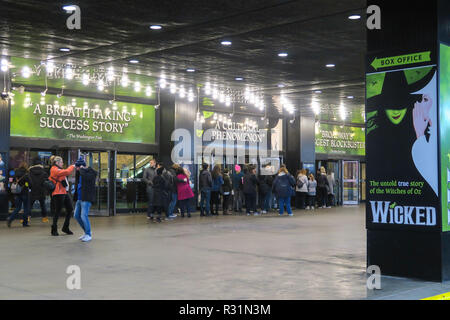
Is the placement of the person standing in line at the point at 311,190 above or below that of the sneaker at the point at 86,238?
above

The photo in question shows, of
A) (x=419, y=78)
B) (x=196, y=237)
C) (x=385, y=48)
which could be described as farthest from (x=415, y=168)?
(x=196, y=237)

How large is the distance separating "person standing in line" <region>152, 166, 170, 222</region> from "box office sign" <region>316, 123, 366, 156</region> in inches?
461

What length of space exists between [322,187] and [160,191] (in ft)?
32.3

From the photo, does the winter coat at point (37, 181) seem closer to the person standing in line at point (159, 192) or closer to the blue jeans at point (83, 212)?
the person standing in line at point (159, 192)

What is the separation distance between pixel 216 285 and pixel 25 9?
20.6ft

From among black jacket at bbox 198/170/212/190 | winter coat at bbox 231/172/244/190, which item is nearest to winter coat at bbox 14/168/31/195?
black jacket at bbox 198/170/212/190

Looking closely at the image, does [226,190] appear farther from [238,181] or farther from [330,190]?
[330,190]

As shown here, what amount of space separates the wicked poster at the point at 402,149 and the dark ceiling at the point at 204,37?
289 cm

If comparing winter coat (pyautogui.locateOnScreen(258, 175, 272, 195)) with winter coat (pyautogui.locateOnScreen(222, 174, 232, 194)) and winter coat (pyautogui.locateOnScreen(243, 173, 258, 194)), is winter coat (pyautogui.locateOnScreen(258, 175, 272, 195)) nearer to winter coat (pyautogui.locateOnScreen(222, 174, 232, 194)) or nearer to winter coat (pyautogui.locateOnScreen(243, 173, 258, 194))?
winter coat (pyautogui.locateOnScreen(243, 173, 258, 194))

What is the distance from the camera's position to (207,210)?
19141mm

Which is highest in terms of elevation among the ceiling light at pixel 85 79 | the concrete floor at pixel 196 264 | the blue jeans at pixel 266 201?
the ceiling light at pixel 85 79

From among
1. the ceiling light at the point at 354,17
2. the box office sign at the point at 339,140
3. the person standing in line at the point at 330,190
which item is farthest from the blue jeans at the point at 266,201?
the ceiling light at the point at 354,17

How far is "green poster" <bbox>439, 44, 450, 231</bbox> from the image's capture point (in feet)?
24.8

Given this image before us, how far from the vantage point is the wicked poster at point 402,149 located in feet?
24.9
